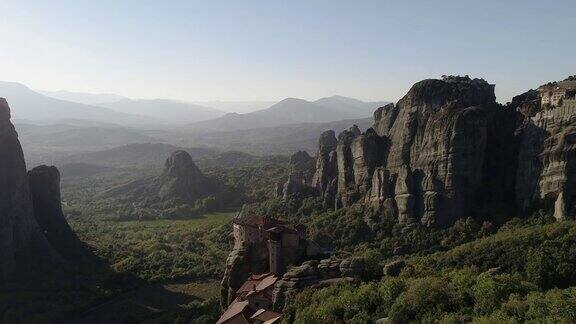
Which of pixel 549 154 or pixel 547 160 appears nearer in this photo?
pixel 549 154

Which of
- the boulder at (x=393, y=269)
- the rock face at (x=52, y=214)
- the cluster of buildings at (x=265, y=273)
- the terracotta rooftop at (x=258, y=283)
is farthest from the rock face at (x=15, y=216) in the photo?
the boulder at (x=393, y=269)

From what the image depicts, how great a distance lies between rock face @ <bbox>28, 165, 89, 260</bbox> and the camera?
249 feet

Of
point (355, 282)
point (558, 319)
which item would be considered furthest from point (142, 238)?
point (558, 319)

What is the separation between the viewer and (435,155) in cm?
6538

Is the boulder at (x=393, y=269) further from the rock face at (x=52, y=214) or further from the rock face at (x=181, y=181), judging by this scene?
the rock face at (x=181, y=181)

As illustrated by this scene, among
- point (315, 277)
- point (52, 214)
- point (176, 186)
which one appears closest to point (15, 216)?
point (52, 214)

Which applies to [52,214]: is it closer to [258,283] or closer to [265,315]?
[258,283]

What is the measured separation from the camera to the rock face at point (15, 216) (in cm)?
6806

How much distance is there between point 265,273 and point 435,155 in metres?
27.9

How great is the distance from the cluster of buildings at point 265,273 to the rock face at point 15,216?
97.8ft

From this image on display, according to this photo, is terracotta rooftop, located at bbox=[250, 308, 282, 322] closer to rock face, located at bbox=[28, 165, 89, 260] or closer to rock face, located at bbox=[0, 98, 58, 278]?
rock face, located at bbox=[0, 98, 58, 278]

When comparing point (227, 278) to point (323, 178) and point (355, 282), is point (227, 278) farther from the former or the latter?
point (323, 178)

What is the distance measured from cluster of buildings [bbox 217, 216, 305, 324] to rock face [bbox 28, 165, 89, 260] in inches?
1218

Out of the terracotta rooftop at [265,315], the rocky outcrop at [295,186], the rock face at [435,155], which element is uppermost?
the rock face at [435,155]
